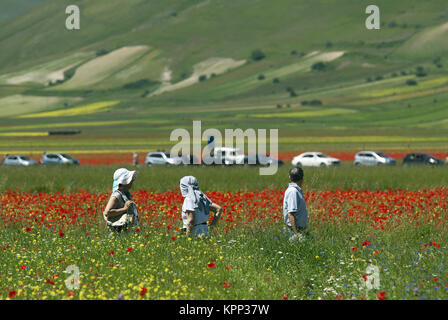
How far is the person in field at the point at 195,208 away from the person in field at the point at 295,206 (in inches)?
47.6

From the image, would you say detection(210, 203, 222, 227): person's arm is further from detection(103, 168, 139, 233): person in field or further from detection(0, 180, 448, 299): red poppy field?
detection(103, 168, 139, 233): person in field

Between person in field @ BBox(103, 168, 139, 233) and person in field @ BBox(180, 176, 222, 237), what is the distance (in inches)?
34.0

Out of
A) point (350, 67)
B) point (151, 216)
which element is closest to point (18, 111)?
point (350, 67)

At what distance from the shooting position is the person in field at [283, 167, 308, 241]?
1014 centimetres

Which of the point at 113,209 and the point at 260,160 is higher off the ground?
the point at 260,160

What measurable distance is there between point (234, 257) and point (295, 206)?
1277 mm

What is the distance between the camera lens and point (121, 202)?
35.2ft

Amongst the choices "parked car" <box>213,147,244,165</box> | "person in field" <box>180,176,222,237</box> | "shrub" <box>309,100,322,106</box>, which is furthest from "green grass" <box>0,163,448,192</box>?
"shrub" <box>309,100,322,106</box>

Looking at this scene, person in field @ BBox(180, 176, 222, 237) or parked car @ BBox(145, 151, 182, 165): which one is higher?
parked car @ BBox(145, 151, 182, 165)

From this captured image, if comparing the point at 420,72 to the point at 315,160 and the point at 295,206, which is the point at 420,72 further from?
the point at 295,206

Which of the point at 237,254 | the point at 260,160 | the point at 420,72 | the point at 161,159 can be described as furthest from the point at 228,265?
the point at 420,72

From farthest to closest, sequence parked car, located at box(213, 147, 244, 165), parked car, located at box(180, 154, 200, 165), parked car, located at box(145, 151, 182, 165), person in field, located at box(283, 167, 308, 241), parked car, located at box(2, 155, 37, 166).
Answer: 1. parked car, located at box(2, 155, 37, 166)
2. parked car, located at box(145, 151, 182, 165)
3. parked car, located at box(213, 147, 244, 165)
4. parked car, located at box(180, 154, 200, 165)
5. person in field, located at box(283, 167, 308, 241)

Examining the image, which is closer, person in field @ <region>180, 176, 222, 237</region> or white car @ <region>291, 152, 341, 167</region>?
person in field @ <region>180, 176, 222, 237</region>

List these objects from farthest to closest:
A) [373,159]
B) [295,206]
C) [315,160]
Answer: [315,160] → [373,159] → [295,206]
